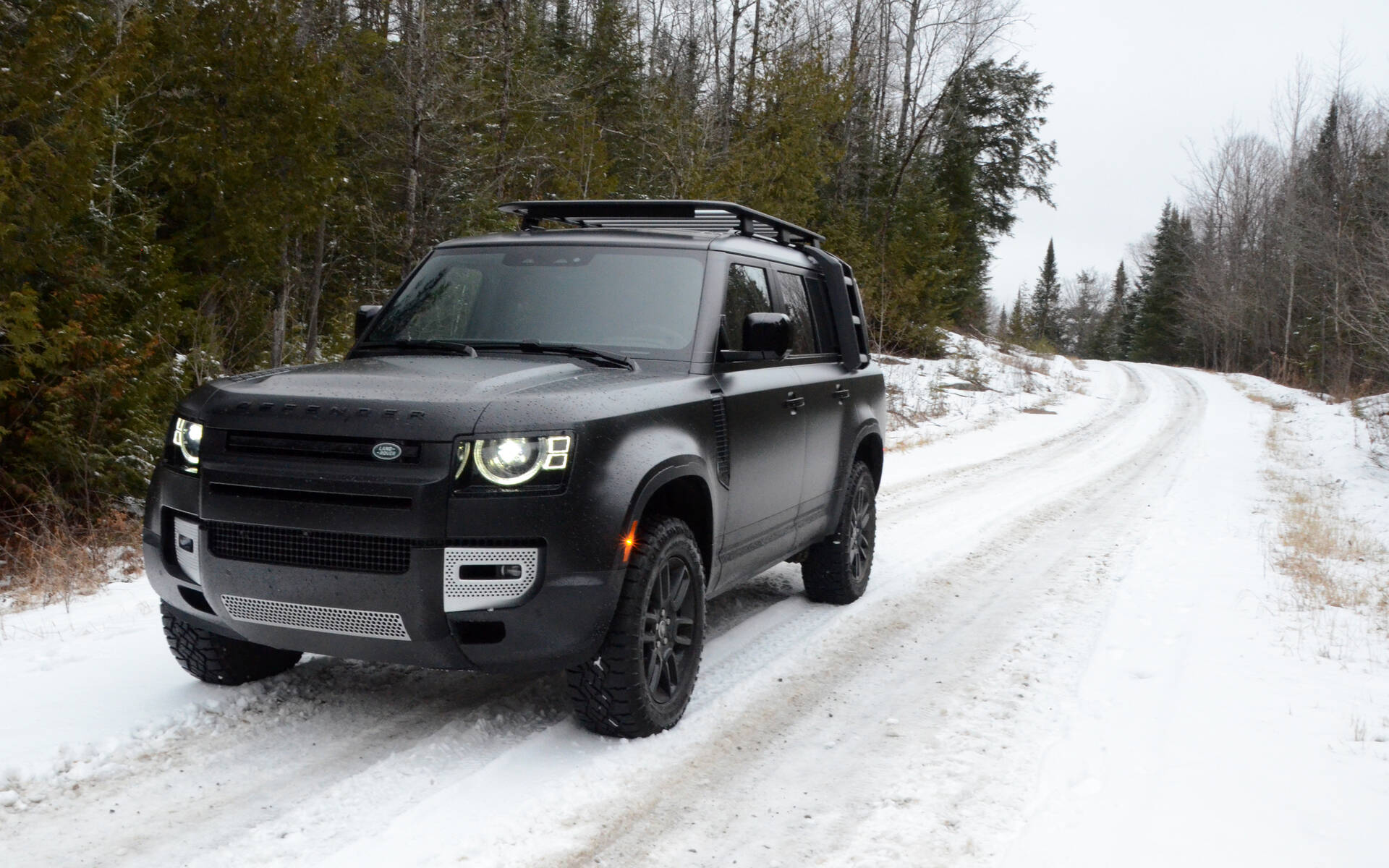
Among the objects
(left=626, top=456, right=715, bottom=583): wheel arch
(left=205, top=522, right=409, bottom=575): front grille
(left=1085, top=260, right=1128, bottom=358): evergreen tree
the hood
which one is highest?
(left=1085, top=260, right=1128, bottom=358): evergreen tree

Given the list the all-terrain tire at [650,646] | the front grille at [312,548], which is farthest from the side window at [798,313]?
the front grille at [312,548]

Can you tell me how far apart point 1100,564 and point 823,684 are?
394 centimetres

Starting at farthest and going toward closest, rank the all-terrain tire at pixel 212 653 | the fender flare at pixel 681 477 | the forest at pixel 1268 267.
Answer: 1. the forest at pixel 1268 267
2. the all-terrain tire at pixel 212 653
3. the fender flare at pixel 681 477

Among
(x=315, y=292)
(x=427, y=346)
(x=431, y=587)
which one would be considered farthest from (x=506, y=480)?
(x=315, y=292)

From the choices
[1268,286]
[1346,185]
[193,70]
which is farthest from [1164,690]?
[1268,286]

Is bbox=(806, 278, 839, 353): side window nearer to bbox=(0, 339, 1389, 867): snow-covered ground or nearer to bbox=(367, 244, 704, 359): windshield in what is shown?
bbox=(367, 244, 704, 359): windshield

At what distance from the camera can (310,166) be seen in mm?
11047

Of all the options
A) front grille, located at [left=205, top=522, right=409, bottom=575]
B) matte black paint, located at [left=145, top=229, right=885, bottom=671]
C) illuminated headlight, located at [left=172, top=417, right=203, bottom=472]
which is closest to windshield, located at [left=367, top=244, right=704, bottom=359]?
matte black paint, located at [left=145, top=229, right=885, bottom=671]

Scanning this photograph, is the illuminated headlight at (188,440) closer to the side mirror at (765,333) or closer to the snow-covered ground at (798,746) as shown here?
the snow-covered ground at (798,746)

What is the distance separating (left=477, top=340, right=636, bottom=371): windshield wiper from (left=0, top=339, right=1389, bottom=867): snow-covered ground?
1478mm

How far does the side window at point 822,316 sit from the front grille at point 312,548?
3456mm

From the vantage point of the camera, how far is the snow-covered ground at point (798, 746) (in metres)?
3.23

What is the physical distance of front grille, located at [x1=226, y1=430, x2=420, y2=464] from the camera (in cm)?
344

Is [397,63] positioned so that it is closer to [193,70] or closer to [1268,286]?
[193,70]
